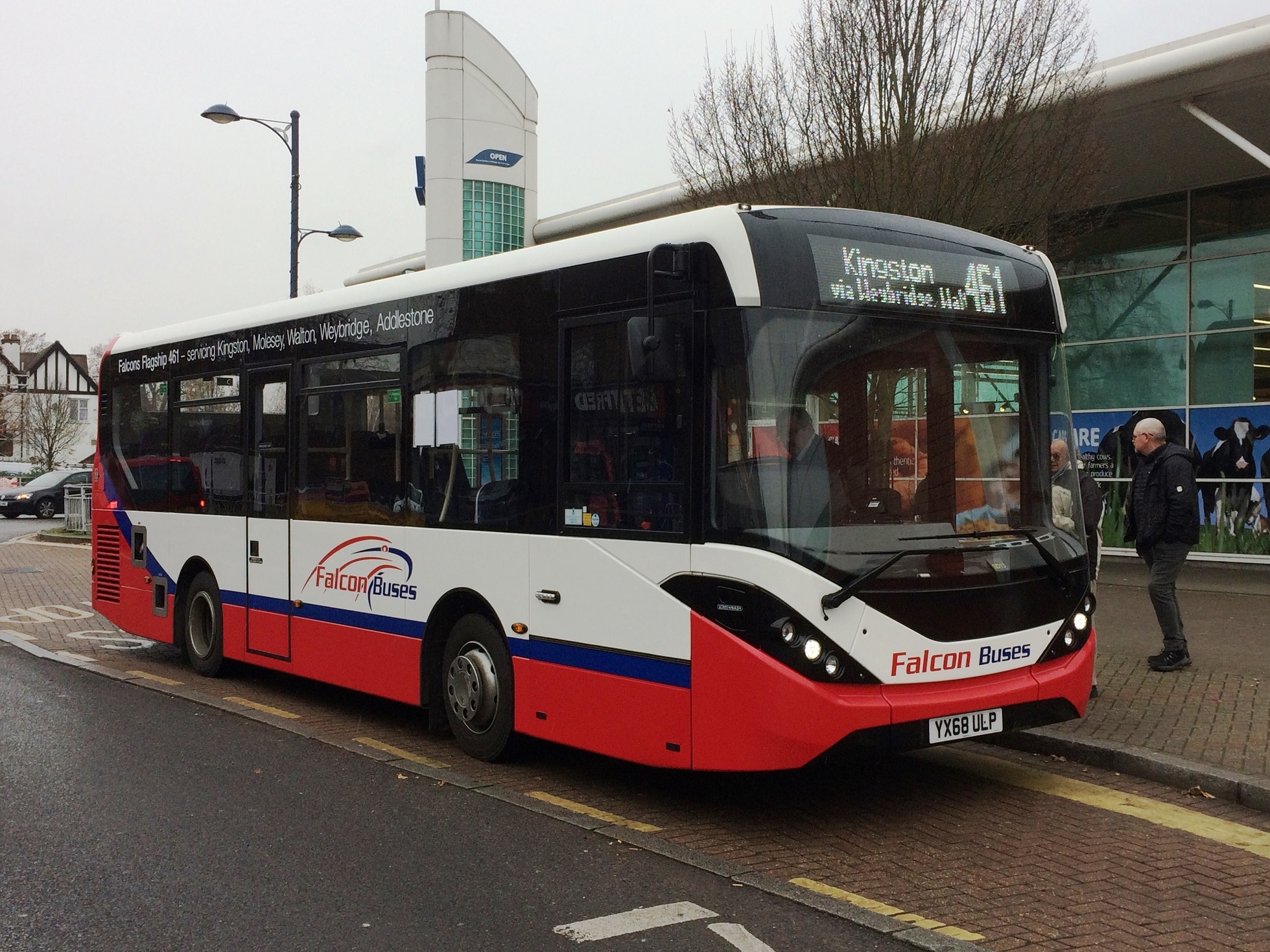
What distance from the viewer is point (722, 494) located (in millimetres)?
5641

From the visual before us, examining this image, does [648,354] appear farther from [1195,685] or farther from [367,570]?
[1195,685]

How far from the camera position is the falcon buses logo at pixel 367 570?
771 cm

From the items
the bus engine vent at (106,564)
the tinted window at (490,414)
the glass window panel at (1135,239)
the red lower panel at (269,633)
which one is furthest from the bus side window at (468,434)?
the glass window panel at (1135,239)

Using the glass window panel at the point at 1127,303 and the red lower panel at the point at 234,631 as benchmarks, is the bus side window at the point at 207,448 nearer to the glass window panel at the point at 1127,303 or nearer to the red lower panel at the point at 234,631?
the red lower panel at the point at 234,631

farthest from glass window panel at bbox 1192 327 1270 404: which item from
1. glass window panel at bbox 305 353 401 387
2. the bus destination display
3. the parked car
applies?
the parked car

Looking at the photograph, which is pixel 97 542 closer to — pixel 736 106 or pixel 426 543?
pixel 426 543

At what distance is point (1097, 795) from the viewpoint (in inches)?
257

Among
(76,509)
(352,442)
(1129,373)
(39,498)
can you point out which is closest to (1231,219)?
(1129,373)

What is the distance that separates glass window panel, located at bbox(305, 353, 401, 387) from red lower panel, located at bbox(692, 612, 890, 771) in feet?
10.3

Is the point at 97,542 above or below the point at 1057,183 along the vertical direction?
below

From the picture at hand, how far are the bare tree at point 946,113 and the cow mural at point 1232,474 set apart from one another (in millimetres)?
5859

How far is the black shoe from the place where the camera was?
938cm

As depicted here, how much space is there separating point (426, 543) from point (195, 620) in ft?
12.6

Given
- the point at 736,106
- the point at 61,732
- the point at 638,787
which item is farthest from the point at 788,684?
the point at 736,106
